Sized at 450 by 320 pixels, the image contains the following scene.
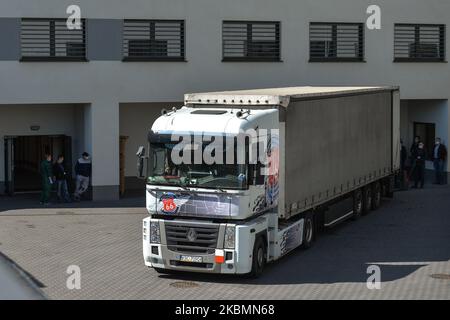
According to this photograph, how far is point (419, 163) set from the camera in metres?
32.8

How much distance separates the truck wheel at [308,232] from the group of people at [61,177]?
1014 centimetres

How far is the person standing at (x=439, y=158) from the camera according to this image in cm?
3306

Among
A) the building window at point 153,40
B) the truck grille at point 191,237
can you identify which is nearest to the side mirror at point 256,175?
the truck grille at point 191,237

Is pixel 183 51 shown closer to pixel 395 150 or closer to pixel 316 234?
pixel 395 150

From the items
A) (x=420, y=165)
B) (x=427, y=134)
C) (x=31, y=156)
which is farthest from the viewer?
(x=427, y=134)

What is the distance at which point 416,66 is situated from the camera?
33062 mm

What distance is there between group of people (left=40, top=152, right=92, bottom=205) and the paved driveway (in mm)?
1101

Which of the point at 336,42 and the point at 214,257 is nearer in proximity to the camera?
the point at 214,257

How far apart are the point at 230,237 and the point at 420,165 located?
1709 cm

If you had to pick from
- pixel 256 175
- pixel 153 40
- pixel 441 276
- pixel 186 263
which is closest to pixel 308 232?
pixel 441 276

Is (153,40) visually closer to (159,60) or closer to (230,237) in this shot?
(159,60)

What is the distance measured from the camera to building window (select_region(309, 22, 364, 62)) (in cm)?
3155

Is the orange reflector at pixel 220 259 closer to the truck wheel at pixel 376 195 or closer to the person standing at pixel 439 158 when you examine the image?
the truck wheel at pixel 376 195
